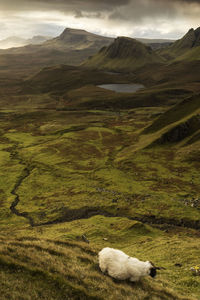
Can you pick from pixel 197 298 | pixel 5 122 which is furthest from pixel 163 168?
pixel 5 122

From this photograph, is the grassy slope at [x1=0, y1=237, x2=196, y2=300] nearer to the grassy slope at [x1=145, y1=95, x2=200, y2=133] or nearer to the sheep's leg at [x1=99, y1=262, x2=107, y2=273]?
the sheep's leg at [x1=99, y1=262, x2=107, y2=273]

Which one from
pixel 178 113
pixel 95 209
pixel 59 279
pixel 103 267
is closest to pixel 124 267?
pixel 103 267

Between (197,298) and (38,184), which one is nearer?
(197,298)

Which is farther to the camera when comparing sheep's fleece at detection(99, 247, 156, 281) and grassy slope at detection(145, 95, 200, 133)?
grassy slope at detection(145, 95, 200, 133)

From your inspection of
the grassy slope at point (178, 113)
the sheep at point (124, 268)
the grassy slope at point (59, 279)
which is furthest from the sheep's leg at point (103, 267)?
the grassy slope at point (178, 113)

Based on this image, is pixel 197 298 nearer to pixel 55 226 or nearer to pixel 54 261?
pixel 54 261

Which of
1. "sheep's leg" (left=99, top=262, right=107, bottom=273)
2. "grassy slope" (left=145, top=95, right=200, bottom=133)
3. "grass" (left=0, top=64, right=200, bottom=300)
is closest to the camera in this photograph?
"grass" (left=0, top=64, right=200, bottom=300)

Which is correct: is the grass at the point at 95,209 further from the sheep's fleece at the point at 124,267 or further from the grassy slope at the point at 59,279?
the sheep's fleece at the point at 124,267

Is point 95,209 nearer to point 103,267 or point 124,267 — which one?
point 103,267

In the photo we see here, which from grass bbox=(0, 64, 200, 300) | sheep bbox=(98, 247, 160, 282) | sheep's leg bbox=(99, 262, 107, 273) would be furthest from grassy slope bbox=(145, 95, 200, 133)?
sheep's leg bbox=(99, 262, 107, 273)
